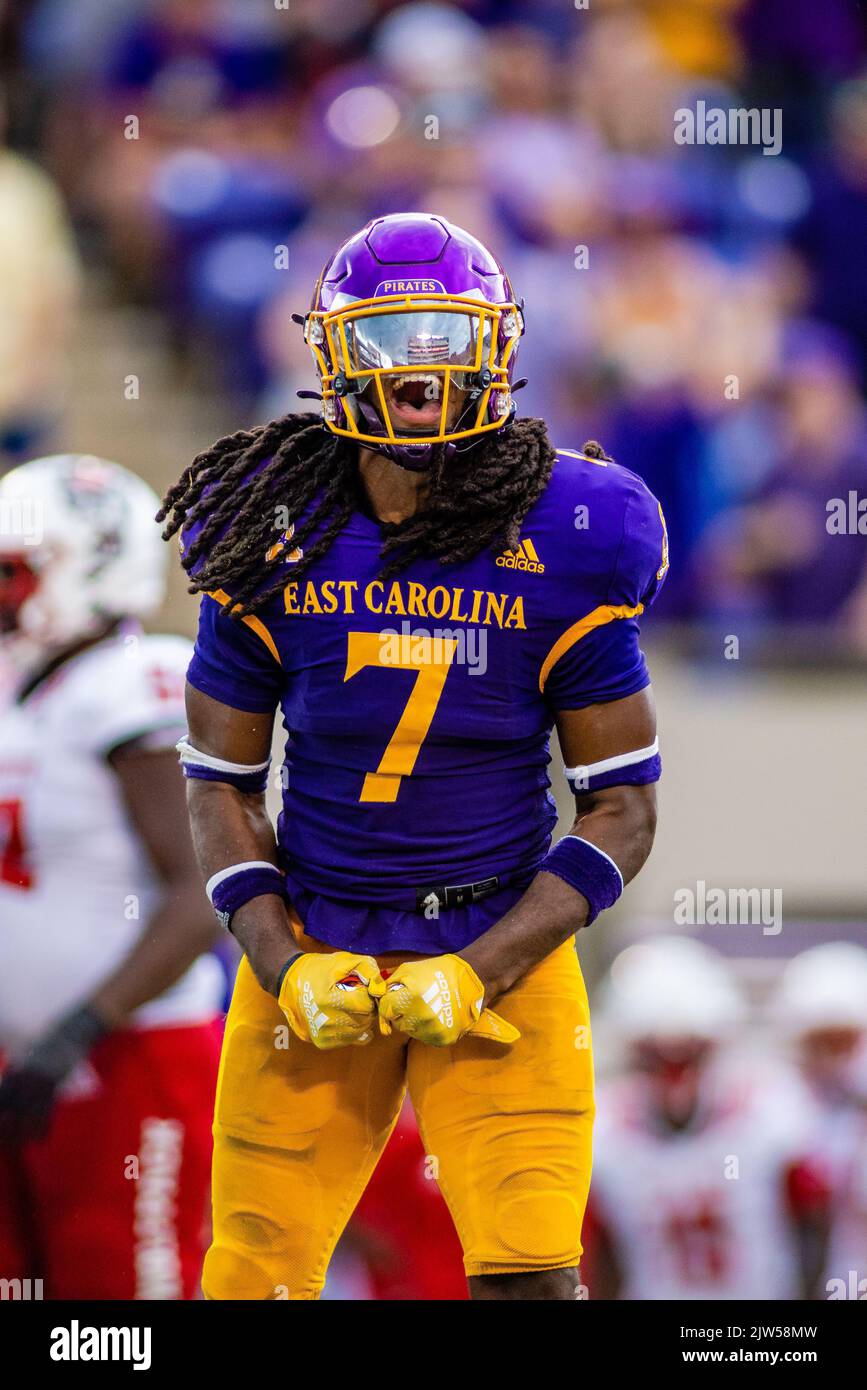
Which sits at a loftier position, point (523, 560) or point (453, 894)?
point (523, 560)

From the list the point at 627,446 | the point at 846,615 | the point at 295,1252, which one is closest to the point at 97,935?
the point at 295,1252

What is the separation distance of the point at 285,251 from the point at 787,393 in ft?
4.84

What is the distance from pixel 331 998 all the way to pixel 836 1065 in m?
2.62

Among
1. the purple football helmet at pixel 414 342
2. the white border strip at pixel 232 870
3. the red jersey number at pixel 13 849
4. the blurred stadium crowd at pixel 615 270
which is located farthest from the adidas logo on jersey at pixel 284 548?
the blurred stadium crowd at pixel 615 270

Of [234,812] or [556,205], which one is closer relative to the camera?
[234,812]

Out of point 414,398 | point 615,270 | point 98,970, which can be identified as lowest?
point 98,970

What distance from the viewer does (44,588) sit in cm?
374

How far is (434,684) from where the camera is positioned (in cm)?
266

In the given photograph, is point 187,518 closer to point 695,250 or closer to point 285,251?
point 285,251

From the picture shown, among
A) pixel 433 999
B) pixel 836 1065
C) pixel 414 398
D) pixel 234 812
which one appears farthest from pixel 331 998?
pixel 836 1065

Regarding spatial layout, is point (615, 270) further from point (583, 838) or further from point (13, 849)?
point (583, 838)

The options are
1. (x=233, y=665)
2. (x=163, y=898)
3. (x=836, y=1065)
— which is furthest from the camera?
(x=836, y=1065)
